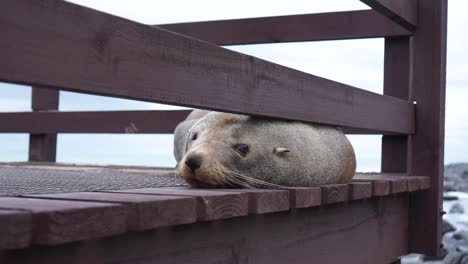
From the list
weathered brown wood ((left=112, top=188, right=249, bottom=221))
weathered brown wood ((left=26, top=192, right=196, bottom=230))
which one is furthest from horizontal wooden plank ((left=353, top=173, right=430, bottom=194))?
weathered brown wood ((left=26, top=192, right=196, bottom=230))

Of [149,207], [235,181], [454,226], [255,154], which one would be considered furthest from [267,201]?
[454,226]

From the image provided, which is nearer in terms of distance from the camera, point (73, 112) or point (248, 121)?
point (248, 121)

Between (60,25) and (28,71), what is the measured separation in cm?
17

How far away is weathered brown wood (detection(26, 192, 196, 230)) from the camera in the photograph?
2035mm

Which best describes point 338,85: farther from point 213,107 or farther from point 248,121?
point 213,107

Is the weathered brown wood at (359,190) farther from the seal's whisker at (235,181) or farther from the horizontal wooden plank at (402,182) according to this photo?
the seal's whisker at (235,181)

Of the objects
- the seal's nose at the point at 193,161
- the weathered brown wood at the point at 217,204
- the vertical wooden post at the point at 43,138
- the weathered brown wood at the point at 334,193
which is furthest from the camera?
the vertical wooden post at the point at 43,138

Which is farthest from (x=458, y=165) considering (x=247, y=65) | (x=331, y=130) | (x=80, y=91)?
(x=80, y=91)

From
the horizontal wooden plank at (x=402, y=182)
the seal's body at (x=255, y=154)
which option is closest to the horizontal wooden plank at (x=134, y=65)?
the seal's body at (x=255, y=154)

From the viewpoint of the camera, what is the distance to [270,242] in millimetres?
2998

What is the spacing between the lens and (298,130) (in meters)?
3.61

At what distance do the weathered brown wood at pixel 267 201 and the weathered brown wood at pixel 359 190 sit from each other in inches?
28.4

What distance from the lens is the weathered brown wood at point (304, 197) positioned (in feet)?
9.73

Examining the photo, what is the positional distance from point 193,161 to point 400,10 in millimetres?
2248
